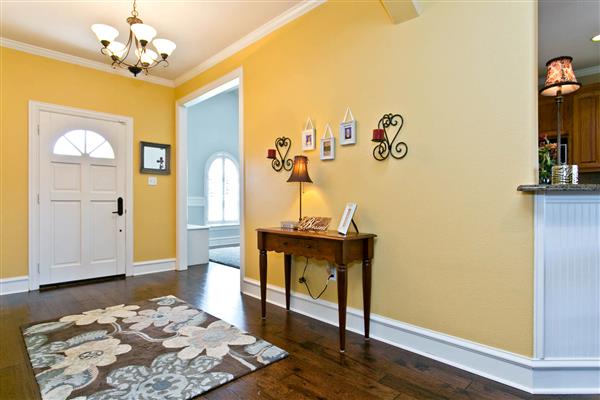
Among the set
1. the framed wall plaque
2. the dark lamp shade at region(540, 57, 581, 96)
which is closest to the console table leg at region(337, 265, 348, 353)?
the dark lamp shade at region(540, 57, 581, 96)

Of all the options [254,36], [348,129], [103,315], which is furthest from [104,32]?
[103,315]

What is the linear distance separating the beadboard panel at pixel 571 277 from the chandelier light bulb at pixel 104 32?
335 cm

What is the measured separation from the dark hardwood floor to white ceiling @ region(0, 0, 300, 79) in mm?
2898

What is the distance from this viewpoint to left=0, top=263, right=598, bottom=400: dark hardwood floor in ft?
5.62

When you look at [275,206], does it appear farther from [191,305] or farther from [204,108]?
[204,108]

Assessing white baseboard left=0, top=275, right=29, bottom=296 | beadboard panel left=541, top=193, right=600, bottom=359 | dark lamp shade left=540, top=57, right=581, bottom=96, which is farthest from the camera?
white baseboard left=0, top=275, right=29, bottom=296

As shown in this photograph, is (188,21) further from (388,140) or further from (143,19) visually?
(388,140)

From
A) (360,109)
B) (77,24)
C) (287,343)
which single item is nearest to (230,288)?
(287,343)

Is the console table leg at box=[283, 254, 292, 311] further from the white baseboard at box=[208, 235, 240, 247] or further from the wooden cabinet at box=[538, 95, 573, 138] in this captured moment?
the white baseboard at box=[208, 235, 240, 247]

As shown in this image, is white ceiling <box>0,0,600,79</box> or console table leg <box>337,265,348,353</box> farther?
white ceiling <box>0,0,600,79</box>

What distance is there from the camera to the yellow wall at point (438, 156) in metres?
1.79

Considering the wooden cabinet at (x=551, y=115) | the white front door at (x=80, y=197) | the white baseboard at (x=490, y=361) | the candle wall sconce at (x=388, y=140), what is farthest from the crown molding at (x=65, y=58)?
the wooden cabinet at (x=551, y=115)

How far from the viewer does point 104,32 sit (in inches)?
101

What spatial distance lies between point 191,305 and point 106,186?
227cm
